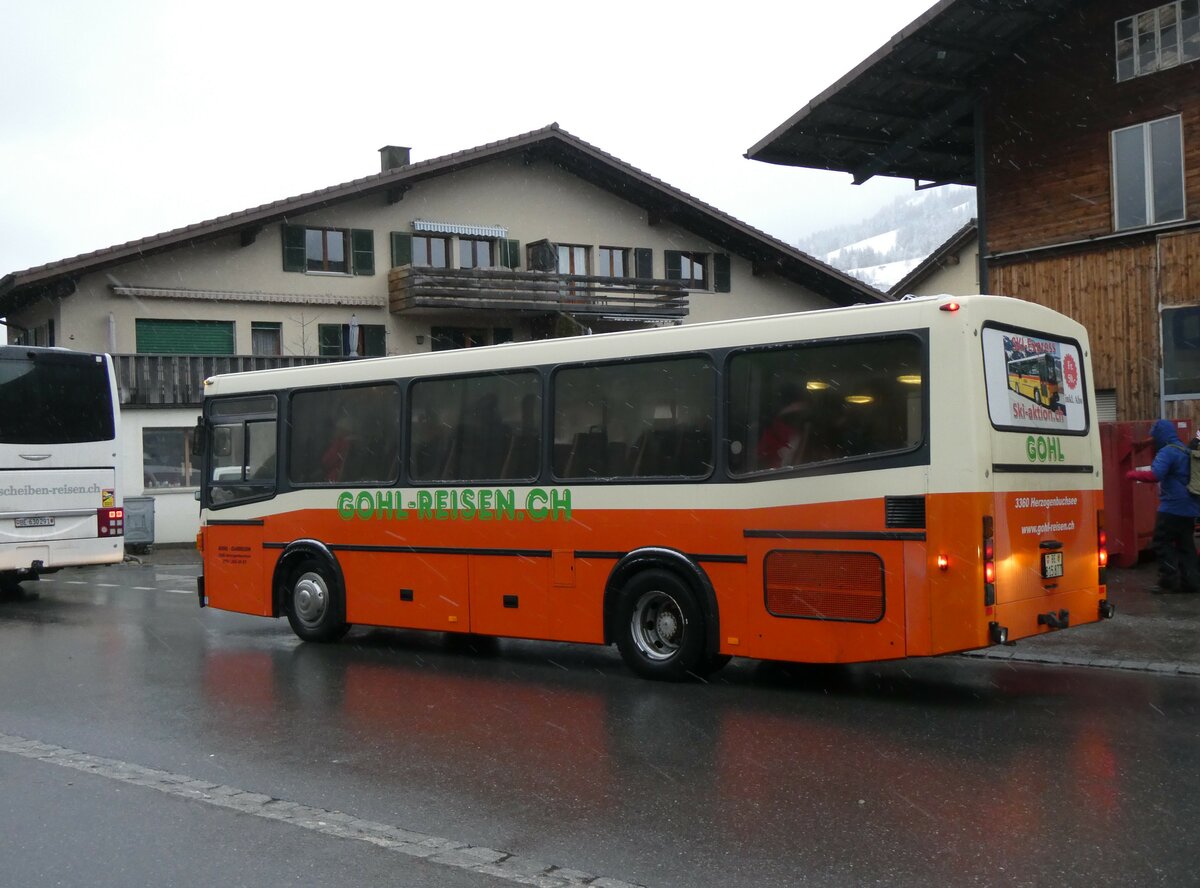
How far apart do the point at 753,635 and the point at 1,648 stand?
26.4ft

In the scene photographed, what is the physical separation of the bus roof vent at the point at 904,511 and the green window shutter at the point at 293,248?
89.9 feet

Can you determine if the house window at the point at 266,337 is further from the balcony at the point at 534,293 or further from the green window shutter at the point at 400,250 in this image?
the green window shutter at the point at 400,250

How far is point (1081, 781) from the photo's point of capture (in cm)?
667

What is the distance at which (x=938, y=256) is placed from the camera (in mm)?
45250

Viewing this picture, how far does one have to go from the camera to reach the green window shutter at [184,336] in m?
31.7

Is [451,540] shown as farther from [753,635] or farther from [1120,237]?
[1120,237]

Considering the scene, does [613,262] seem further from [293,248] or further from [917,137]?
[917,137]

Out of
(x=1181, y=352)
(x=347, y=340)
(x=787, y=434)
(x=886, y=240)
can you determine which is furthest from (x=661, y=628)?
(x=886, y=240)

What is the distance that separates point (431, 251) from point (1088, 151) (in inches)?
796

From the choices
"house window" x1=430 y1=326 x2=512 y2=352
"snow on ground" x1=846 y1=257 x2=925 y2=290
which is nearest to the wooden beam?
"house window" x1=430 y1=326 x2=512 y2=352

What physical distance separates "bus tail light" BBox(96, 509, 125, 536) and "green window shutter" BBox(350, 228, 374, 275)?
17.3 metres

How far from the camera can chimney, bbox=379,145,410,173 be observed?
39219 millimetres

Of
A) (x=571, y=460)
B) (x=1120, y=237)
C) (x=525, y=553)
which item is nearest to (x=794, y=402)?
(x=571, y=460)

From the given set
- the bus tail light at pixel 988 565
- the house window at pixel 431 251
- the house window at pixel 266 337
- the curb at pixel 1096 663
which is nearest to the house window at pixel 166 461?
the house window at pixel 266 337
